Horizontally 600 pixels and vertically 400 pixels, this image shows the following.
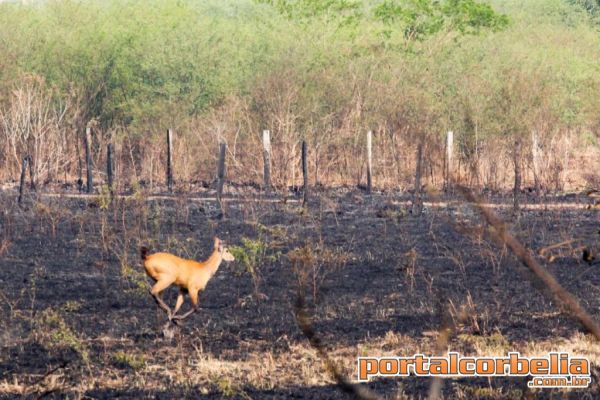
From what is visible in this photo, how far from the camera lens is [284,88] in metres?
29.2

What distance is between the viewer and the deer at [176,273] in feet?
26.1

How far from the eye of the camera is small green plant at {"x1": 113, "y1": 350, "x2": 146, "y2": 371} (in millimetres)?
7469

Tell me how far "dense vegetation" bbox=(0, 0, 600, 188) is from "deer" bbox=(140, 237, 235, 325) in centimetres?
1407

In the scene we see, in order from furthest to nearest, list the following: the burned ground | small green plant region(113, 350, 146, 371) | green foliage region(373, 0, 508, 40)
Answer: green foliage region(373, 0, 508, 40) → small green plant region(113, 350, 146, 371) → the burned ground

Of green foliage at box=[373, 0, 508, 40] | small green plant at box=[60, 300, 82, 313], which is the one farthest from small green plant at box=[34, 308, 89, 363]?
green foliage at box=[373, 0, 508, 40]

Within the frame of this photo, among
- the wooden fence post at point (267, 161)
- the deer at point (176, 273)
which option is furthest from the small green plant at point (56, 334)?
the wooden fence post at point (267, 161)

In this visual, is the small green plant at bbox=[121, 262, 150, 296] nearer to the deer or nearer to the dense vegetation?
the deer

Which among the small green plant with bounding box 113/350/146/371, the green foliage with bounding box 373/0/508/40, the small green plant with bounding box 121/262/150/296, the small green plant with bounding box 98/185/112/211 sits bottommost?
the small green plant with bounding box 113/350/146/371

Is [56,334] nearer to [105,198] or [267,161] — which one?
[105,198]

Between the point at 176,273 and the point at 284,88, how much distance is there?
2141cm

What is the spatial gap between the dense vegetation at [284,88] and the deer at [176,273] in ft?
46.1

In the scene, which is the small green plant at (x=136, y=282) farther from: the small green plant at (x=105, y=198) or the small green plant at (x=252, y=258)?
the small green plant at (x=105, y=198)

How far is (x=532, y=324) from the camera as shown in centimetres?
892

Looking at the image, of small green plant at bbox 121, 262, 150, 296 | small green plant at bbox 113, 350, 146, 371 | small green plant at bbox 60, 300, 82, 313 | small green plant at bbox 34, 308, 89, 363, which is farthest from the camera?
small green plant at bbox 121, 262, 150, 296
